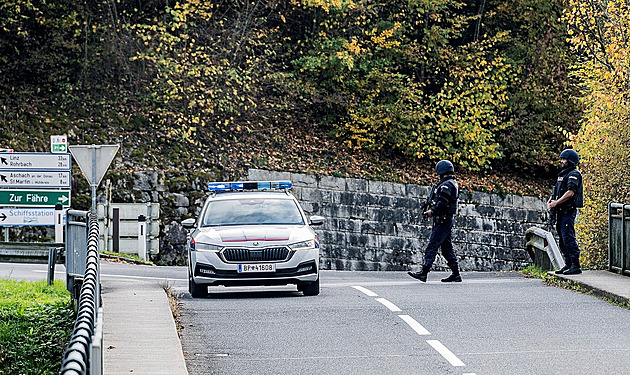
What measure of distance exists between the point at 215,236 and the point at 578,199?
5.83m

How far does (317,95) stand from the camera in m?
35.6

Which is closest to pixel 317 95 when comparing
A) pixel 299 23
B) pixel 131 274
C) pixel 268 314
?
pixel 299 23

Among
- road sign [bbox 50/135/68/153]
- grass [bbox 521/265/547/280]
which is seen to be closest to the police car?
grass [bbox 521/265/547/280]

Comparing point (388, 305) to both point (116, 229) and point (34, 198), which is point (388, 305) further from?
point (116, 229)

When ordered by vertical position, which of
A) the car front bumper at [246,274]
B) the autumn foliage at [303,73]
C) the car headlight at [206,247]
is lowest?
the car front bumper at [246,274]

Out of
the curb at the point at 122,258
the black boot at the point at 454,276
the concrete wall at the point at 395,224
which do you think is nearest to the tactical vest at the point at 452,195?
the black boot at the point at 454,276

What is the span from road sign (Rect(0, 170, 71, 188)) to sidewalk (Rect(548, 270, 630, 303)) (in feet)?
35.3

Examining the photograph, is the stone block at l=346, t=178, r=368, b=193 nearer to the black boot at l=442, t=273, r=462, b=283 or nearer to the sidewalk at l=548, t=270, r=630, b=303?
the black boot at l=442, t=273, r=462, b=283

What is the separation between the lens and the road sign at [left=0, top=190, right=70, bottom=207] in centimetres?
2183

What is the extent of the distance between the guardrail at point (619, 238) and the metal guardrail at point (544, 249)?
175cm

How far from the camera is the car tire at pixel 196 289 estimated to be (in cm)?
1515

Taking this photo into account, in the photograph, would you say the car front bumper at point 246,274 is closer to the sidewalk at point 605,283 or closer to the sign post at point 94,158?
the sidewalk at point 605,283

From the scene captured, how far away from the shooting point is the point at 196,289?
15.2 meters

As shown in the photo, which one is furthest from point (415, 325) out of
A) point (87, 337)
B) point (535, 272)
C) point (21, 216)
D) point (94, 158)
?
point (21, 216)
